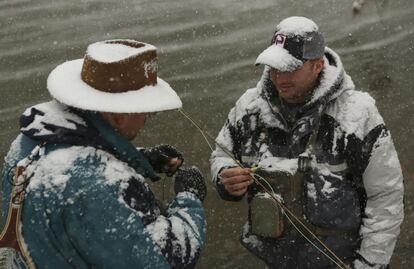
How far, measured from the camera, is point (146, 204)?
7.16 feet

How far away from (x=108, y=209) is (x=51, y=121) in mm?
405

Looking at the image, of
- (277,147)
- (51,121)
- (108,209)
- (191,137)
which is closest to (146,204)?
(108,209)

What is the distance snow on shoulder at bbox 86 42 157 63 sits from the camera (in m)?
2.17

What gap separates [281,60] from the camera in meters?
2.91

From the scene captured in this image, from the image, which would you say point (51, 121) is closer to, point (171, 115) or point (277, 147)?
point (277, 147)

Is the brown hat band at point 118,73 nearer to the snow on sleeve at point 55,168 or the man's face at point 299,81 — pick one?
the snow on sleeve at point 55,168

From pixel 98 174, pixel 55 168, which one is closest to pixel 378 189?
pixel 98 174

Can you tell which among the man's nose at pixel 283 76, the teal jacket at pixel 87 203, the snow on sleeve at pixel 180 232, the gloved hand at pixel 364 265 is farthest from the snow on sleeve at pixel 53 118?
the gloved hand at pixel 364 265

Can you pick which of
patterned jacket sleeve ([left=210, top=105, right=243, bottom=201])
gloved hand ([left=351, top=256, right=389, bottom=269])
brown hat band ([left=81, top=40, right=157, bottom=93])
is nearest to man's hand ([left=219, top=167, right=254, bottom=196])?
patterned jacket sleeve ([left=210, top=105, right=243, bottom=201])

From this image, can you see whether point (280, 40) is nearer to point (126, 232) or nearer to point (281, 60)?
point (281, 60)

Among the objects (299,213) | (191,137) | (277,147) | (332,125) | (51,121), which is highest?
(51,121)

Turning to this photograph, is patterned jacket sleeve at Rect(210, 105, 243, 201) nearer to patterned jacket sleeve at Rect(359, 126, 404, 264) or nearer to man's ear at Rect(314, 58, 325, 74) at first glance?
man's ear at Rect(314, 58, 325, 74)

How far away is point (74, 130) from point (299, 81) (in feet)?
4.31

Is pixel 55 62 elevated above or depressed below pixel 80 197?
below
